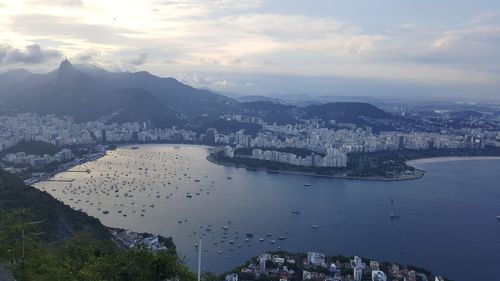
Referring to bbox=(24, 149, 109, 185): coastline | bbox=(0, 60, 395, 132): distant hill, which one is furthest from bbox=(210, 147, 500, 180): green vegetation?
bbox=(0, 60, 395, 132): distant hill

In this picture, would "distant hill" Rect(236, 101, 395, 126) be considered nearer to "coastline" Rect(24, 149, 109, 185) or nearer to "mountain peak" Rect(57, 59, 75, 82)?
"mountain peak" Rect(57, 59, 75, 82)

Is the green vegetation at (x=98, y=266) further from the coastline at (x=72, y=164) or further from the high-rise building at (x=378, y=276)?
the coastline at (x=72, y=164)

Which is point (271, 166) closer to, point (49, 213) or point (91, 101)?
point (49, 213)

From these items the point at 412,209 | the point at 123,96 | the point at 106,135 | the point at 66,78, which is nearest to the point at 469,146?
the point at 412,209

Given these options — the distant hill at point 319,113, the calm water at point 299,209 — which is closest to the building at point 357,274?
the calm water at point 299,209

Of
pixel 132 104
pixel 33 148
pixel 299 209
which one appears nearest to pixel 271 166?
pixel 299 209

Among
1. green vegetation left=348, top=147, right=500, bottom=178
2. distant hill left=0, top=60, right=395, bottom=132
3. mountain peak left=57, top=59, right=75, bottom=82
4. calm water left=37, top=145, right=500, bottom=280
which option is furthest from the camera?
mountain peak left=57, top=59, right=75, bottom=82
